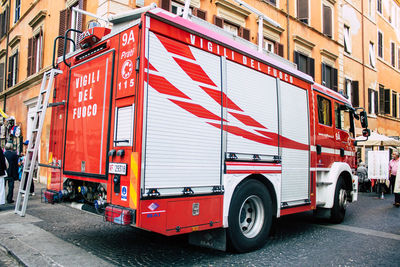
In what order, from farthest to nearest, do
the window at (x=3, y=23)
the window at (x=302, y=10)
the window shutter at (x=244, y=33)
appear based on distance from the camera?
the window at (x=3, y=23)
the window at (x=302, y=10)
the window shutter at (x=244, y=33)

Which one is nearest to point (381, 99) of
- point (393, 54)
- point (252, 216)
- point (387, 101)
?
point (387, 101)

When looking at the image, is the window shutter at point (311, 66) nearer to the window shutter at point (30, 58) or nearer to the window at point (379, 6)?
the window at point (379, 6)

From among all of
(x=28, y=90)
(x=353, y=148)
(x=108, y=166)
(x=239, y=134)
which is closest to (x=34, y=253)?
(x=108, y=166)

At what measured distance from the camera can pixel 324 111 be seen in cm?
687

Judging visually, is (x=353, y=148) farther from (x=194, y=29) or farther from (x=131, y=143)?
(x=131, y=143)

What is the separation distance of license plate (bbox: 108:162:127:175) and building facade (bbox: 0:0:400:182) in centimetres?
625

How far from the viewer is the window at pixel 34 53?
573 inches

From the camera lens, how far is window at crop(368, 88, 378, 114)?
22969mm

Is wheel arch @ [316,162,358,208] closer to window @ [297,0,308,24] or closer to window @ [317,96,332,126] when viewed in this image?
window @ [317,96,332,126]

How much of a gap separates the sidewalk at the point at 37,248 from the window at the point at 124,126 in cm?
148

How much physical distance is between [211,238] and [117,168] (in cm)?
162

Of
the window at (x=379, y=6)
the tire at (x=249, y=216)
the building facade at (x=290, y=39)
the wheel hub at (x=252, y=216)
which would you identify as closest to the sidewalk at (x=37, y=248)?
the tire at (x=249, y=216)

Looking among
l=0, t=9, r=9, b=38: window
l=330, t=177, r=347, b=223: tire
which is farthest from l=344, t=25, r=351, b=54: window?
l=0, t=9, r=9, b=38: window

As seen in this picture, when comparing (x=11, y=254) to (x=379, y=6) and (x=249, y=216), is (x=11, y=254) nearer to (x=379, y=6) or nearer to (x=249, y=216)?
(x=249, y=216)
